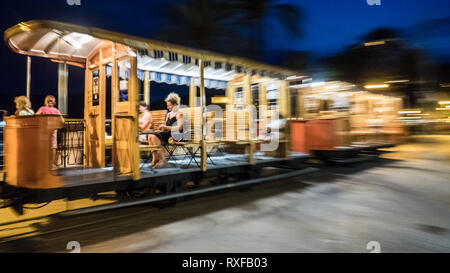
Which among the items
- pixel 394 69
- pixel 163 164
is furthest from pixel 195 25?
pixel 394 69

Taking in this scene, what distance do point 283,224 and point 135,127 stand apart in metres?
2.83

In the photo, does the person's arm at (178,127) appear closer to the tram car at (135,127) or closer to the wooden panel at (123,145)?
the tram car at (135,127)

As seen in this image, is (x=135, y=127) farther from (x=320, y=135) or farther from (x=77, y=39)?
(x=320, y=135)

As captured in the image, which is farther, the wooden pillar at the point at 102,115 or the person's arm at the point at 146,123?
the person's arm at the point at 146,123

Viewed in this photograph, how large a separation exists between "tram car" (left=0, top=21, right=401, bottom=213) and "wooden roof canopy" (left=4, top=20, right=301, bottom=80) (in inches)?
0.6

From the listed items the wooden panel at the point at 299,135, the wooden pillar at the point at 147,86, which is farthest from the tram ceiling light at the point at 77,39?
the wooden panel at the point at 299,135

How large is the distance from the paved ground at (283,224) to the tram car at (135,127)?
480 millimetres

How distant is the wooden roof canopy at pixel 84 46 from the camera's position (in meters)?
3.83

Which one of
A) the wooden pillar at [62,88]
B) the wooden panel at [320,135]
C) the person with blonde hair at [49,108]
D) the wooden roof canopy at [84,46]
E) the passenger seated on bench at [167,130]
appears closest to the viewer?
the wooden roof canopy at [84,46]

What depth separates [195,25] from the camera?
14023 mm

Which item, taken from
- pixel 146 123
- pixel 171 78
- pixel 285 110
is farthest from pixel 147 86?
pixel 285 110

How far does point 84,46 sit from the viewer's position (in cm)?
519

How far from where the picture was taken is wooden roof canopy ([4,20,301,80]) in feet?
12.6

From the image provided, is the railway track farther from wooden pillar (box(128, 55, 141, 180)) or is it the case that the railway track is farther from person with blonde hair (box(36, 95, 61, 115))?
person with blonde hair (box(36, 95, 61, 115))
